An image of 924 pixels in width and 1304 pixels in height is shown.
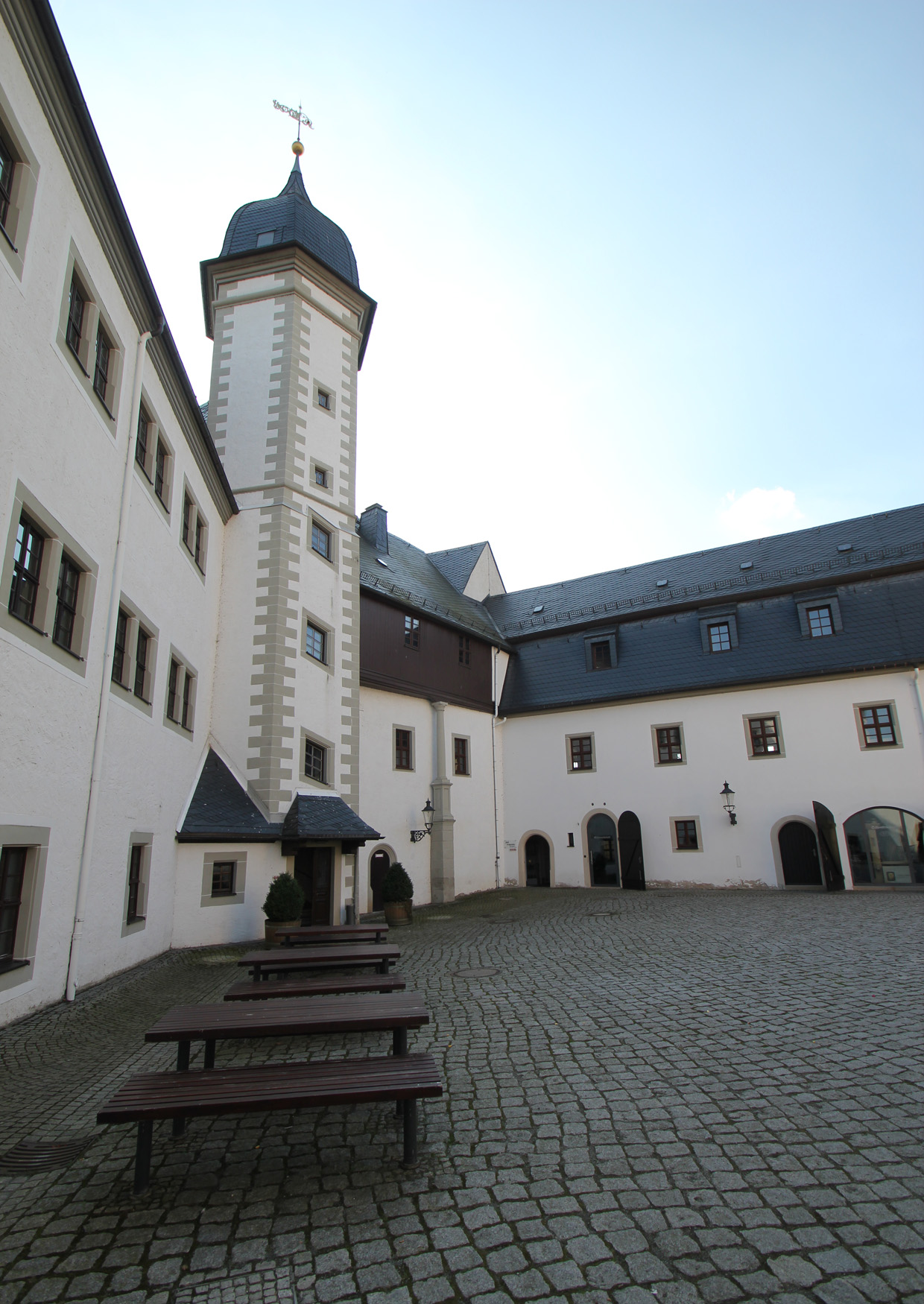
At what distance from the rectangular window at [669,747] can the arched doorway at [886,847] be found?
4.98m

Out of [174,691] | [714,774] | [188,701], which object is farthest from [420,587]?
[174,691]

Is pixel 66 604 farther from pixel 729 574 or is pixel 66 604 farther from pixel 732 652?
pixel 729 574

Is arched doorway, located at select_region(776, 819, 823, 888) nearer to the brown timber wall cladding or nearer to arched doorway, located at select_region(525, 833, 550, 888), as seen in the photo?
arched doorway, located at select_region(525, 833, 550, 888)

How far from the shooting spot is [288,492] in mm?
16641

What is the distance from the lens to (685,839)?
73.8 ft

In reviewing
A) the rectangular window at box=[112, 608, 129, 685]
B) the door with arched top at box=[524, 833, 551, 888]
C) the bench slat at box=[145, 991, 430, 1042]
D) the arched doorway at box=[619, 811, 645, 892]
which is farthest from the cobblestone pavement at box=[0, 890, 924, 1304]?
the door with arched top at box=[524, 833, 551, 888]

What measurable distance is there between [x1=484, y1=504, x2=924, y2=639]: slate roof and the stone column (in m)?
7.75

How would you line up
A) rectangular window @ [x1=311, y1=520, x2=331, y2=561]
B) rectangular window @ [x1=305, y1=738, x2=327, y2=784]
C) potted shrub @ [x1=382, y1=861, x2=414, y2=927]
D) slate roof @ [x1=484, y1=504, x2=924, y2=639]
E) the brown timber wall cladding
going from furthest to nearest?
slate roof @ [x1=484, y1=504, x2=924, y2=639] < the brown timber wall cladding < rectangular window @ [x1=311, y1=520, x2=331, y2=561] < potted shrub @ [x1=382, y1=861, x2=414, y2=927] < rectangular window @ [x1=305, y1=738, x2=327, y2=784]

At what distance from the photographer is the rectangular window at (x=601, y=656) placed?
84.5 feet

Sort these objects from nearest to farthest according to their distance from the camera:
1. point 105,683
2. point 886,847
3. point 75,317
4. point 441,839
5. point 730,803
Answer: point 75,317 < point 105,683 < point 886,847 < point 441,839 < point 730,803

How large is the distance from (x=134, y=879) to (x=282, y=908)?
2919 millimetres

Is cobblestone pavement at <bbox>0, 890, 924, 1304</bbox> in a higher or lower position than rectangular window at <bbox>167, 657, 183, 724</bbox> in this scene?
lower

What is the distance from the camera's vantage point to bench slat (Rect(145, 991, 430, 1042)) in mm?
4547

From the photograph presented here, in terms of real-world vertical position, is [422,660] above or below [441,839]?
above
